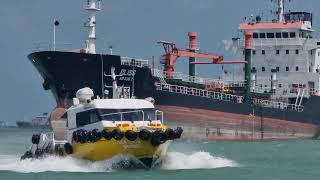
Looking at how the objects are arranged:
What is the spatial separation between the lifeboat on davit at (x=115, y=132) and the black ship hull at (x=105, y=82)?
19.3 meters

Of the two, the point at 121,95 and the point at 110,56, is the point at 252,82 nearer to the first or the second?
the point at 110,56

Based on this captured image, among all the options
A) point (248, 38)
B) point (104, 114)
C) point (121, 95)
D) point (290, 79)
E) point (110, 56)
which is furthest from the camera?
point (290, 79)

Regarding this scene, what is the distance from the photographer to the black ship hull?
52.4 m

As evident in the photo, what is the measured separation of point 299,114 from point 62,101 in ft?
69.7

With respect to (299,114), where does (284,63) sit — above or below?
above

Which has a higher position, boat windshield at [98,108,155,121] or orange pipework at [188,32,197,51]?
orange pipework at [188,32,197,51]

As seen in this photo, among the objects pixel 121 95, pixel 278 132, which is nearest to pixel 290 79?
pixel 278 132

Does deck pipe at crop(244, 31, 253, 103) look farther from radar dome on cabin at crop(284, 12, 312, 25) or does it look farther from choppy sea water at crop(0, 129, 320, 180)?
choppy sea water at crop(0, 129, 320, 180)

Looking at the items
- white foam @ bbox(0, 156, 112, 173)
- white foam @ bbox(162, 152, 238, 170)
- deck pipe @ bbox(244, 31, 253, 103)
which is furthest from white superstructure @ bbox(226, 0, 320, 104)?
white foam @ bbox(0, 156, 112, 173)

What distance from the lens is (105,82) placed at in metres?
53.3

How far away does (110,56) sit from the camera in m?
52.3

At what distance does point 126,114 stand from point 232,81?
39014 millimetres

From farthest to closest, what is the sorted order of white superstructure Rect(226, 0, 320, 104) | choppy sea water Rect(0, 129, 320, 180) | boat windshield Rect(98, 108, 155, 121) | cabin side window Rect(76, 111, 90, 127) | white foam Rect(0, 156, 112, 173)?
1. white superstructure Rect(226, 0, 320, 104)
2. cabin side window Rect(76, 111, 90, 127)
3. boat windshield Rect(98, 108, 155, 121)
4. white foam Rect(0, 156, 112, 173)
5. choppy sea water Rect(0, 129, 320, 180)

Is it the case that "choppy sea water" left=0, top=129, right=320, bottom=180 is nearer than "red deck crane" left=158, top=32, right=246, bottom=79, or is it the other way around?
"choppy sea water" left=0, top=129, right=320, bottom=180
